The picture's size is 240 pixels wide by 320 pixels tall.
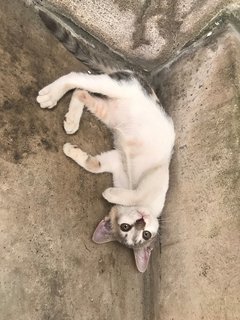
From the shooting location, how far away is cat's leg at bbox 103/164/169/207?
209cm

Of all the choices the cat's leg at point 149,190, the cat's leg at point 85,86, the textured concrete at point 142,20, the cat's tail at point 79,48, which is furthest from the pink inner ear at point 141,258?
the textured concrete at point 142,20

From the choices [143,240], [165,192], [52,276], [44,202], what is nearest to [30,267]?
[52,276]

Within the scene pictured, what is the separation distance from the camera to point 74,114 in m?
1.94

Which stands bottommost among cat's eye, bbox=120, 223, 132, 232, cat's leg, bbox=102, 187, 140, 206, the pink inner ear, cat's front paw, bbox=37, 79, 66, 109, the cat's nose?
the pink inner ear

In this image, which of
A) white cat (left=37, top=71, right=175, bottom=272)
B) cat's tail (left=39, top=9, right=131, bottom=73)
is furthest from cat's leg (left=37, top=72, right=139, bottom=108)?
cat's tail (left=39, top=9, right=131, bottom=73)

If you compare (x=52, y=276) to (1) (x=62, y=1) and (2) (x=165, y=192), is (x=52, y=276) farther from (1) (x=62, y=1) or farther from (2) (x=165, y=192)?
(1) (x=62, y=1)

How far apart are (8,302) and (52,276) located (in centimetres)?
20

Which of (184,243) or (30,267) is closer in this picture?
(30,267)

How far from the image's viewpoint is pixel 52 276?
166 cm

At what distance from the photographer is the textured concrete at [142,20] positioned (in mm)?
2068

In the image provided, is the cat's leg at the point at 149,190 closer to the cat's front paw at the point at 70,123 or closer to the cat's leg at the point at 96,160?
the cat's leg at the point at 96,160

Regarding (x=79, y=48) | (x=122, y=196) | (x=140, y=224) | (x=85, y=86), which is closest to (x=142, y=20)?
(x=79, y=48)

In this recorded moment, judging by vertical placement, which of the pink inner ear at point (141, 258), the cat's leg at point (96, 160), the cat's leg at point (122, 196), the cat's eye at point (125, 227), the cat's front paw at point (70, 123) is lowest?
the pink inner ear at point (141, 258)

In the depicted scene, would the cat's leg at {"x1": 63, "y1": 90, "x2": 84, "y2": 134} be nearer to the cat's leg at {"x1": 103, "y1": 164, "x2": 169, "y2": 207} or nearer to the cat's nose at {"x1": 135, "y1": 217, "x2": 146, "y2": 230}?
the cat's leg at {"x1": 103, "y1": 164, "x2": 169, "y2": 207}
